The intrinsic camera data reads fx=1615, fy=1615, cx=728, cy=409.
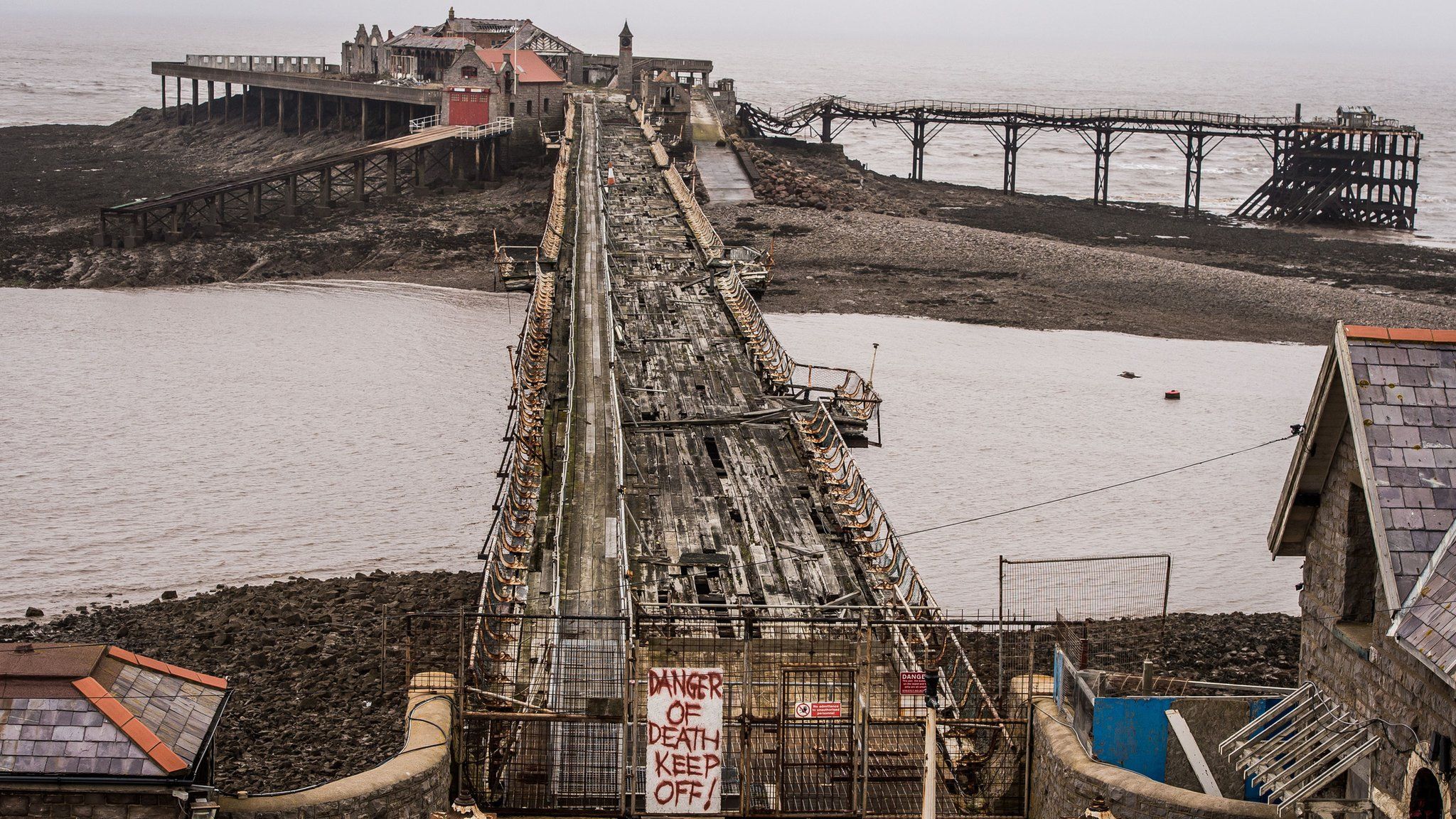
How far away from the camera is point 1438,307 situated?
55.5 metres

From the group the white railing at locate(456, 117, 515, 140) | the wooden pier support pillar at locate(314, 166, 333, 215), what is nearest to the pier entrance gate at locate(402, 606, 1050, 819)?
the wooden pier support pillar at locate(314, 166, 333, 215)

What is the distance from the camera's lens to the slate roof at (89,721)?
13.7 metres

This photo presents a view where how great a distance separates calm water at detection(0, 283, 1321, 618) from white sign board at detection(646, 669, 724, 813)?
12.3 metres

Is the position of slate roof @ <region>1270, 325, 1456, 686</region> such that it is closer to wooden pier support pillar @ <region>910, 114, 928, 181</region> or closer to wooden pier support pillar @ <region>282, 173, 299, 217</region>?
wooden pier support pillar @ <region>282, 173, 299, 217</region>

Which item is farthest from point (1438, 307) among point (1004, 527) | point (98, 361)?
point (98, 361)

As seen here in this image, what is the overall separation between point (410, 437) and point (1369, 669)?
2838 cm

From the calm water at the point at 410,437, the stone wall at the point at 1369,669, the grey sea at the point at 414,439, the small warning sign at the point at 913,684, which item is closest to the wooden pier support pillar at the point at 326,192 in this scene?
the grey sea at the point at 414,439

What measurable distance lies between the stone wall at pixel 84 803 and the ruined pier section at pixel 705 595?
12.6 ft

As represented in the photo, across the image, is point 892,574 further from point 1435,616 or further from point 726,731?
point 1435,616

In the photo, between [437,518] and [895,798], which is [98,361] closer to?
[437,518]

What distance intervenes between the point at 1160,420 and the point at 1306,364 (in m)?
8.89

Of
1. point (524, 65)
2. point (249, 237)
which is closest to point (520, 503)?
point (249, 237)

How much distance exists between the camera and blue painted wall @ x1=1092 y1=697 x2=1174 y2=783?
52.5 ft

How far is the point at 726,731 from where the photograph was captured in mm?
17891
